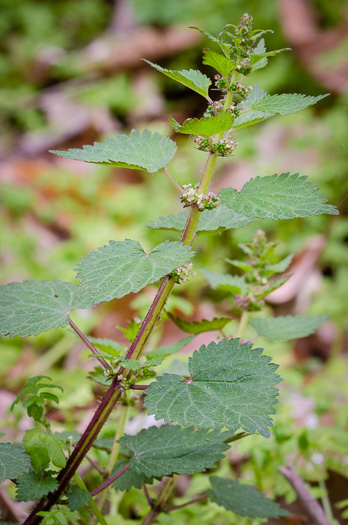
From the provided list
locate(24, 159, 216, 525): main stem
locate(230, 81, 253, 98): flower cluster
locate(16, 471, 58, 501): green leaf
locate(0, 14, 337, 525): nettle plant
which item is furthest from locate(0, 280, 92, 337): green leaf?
locate(230, 81, 253, 98): flower cluster

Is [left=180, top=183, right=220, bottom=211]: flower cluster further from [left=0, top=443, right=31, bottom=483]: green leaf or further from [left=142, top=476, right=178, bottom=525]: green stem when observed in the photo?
[left=142, top=476, right=178, bottom=525]: green stem

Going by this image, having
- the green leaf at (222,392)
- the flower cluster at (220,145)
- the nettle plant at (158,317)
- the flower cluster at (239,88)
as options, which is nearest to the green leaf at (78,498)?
the nettle plant at (158,317)

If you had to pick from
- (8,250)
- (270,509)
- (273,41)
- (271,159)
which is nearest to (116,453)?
(270,509)

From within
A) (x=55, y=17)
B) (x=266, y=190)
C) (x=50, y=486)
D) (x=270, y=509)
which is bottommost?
(x=270, y=509)

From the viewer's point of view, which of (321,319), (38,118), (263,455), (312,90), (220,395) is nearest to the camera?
(220,395)

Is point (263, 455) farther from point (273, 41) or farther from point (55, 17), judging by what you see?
point (55, 17)
